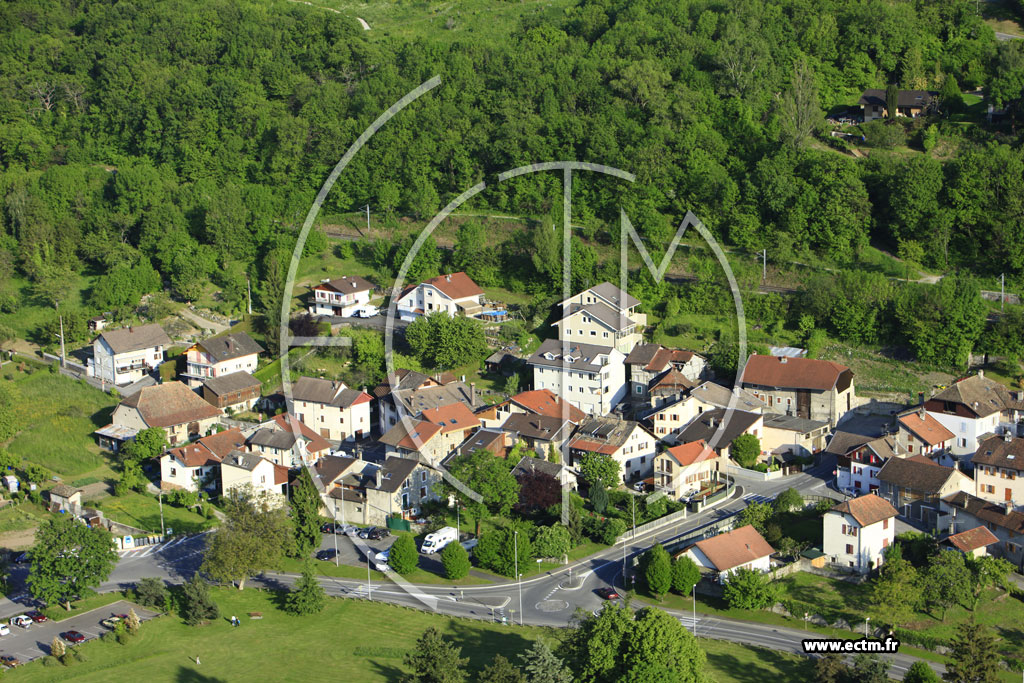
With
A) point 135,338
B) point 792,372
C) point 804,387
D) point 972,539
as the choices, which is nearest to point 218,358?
point 135,338

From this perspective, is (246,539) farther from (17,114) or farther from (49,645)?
(17,114)

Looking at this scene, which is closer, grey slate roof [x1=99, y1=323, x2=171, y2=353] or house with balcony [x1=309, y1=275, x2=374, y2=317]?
grey slate roof [x1=99, y1=323, x2=171, y2=353]

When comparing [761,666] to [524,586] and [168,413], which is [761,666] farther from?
[168,413]

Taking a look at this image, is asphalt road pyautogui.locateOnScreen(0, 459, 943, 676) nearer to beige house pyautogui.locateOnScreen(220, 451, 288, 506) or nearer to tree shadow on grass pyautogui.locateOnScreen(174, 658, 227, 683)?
beige house pyautogui.locateOnScreen(220, 451, 288, 506)

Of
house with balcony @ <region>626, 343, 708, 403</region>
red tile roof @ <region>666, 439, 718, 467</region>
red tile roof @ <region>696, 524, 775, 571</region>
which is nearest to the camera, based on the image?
red tile roof @ <region>696, 524, 775, 571</region>

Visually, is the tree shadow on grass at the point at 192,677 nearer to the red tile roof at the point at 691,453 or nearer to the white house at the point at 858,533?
the red tile roof at the point at 691,453

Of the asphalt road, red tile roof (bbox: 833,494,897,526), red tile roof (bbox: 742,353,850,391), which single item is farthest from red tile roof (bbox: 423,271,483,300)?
red tile roof (bbox: 833,494,897,526)

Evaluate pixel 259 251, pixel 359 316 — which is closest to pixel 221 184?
pixel 259 251
